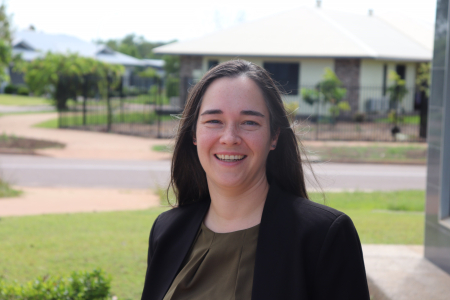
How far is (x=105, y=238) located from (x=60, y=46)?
5852cm

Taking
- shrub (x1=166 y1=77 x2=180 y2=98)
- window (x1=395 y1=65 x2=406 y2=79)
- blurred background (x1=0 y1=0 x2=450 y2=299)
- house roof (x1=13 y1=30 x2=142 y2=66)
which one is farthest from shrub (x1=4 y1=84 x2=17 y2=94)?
window (x1=395 y1=65 x2=406 y2=79)

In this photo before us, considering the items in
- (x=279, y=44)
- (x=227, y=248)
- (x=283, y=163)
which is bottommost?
(x=227, y=248)

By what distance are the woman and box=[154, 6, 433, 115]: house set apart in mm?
22959

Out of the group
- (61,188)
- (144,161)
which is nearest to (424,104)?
(144,161)

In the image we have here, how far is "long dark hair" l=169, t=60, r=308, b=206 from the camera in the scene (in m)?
2.16

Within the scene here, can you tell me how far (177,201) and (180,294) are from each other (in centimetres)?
58

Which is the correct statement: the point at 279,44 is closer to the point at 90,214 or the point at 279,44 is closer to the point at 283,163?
the point at 90,214

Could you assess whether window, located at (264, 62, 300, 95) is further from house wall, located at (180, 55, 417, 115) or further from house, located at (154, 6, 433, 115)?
house wall, located at (180, 55, 417, 115)

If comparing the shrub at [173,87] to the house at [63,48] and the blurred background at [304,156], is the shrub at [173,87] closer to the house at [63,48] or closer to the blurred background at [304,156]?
the blurred background at [304,156]

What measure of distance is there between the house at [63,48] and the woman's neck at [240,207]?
5525 cm

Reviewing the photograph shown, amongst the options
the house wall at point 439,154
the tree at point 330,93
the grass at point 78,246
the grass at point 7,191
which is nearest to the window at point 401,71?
the tree at point 330,93

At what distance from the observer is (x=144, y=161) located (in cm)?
1633

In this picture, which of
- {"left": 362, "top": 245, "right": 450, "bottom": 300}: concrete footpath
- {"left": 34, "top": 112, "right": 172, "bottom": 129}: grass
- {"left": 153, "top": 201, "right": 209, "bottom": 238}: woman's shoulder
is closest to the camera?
{"left": 153, "top": 201, "right": 209, "bottom": 238}: woman's shoulder

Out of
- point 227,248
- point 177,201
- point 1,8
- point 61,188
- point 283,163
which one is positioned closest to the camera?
point 227,248
